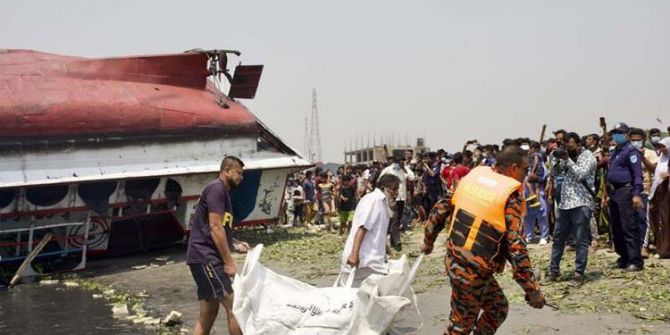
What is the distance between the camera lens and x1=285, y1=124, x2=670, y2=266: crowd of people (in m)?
8.11

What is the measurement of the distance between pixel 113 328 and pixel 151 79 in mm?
7632

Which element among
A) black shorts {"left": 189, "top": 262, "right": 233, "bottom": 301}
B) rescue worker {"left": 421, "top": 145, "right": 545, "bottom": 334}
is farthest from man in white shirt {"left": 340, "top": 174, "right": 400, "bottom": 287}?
rescue worker {"left": 421, "top": 145, "right": 545, "bottom": 334}

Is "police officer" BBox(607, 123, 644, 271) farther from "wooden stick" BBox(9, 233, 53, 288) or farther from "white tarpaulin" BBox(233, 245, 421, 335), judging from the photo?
"wooden stick" BBox(9, 233, 53, 288)

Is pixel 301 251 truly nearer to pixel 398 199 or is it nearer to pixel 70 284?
pixel 398 199

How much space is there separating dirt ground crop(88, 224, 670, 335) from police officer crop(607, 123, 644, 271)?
0.28 metres

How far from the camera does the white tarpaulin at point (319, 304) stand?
5.31 metres

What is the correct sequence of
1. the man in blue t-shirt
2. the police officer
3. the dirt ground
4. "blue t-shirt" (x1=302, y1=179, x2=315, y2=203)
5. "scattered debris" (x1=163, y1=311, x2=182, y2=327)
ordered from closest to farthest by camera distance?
1. the man in blue t-shirt
2. the dirt ground
3. "scattered debris" (x1=163, y1=311, x2=182, y2=327)
4. the police officer
5. "blue t-shirt" (x1=302, y1=179, x2=315, y2=203)

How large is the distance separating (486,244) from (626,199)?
4533mm

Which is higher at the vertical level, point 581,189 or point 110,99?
point 110,99

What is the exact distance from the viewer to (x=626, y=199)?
8359 millimetres

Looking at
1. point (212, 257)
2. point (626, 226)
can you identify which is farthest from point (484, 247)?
point (626, 226)

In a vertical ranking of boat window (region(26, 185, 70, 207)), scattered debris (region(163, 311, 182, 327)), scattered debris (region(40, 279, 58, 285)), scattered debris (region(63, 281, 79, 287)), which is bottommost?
scattered debris (region(40, 279, 58, 285))

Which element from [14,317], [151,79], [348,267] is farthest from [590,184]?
[151,79]

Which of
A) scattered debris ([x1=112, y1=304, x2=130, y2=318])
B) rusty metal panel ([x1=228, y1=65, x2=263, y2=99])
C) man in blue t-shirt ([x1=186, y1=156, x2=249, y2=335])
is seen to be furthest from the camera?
rusty metal panel ([x1=228, y1=65, x2=263, y2=99])
